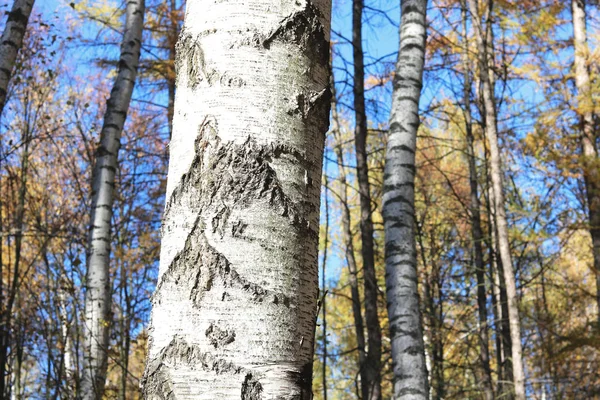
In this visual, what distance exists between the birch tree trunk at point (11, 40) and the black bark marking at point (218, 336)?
4637 mm

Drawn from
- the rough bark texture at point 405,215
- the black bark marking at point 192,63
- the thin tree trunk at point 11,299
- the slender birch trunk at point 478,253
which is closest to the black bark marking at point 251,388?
the black bark marking at point 192,63

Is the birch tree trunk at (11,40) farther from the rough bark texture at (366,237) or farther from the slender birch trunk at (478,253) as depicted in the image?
the slender birch trunk at (478,253)

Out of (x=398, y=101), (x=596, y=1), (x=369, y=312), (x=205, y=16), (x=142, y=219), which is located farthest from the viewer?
(x=142, y=219)

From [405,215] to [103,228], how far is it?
256 cm

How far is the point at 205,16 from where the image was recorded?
82cm

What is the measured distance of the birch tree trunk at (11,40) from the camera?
4.85 meters

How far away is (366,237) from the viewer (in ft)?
20.9

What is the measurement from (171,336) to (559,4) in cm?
1039

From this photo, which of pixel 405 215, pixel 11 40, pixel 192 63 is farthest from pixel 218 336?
pixel 11 40

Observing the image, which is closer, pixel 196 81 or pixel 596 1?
pixel 196 81

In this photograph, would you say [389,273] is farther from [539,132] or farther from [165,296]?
[539,132]

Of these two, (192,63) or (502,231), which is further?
(502,231)

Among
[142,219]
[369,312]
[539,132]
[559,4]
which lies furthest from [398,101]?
[142,219]

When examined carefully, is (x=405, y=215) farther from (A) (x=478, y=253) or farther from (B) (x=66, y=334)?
(A) (x=478, y=253)
